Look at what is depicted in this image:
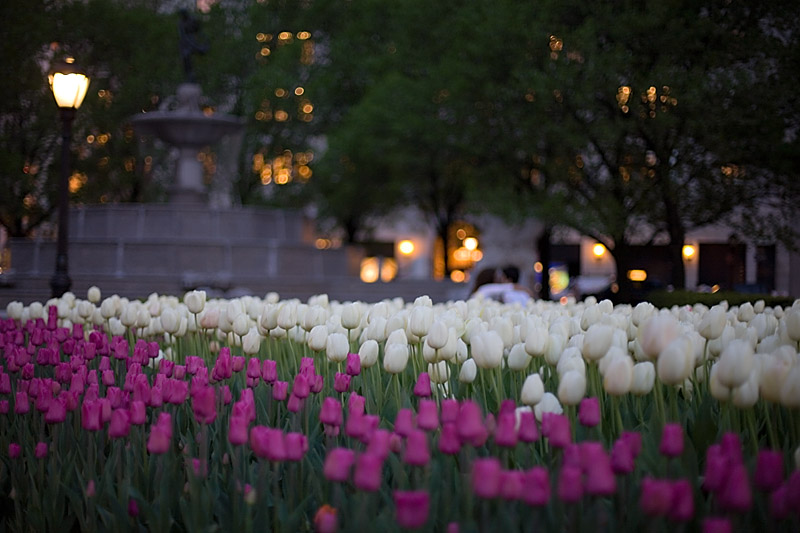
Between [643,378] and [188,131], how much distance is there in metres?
27.7

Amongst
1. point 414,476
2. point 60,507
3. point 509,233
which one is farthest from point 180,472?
point 509,233

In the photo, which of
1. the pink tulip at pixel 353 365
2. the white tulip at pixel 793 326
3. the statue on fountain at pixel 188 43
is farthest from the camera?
the statue on fountain at pixel 188 43

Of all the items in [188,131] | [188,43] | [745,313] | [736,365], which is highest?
[188,43]

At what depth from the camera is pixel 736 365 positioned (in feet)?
11.6

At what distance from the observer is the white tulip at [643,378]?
3.81 metres

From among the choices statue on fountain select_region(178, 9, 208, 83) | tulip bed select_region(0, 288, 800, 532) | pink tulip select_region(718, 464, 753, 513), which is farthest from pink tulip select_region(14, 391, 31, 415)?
statue on fountain select_region(178, 9, 208, 83)

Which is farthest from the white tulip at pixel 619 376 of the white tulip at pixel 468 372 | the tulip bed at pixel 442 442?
the white tulip at pixel 468 372

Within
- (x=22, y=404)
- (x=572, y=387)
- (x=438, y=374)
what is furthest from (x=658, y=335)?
(x=22, y=404)

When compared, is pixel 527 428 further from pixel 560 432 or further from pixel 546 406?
pixel 546 406

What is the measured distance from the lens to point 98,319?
27.5 ft

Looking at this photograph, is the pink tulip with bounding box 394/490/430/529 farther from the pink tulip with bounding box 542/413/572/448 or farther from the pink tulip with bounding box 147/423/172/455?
the pink tulip with bounding box 147/423/172/455

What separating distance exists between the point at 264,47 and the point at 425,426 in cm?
4521

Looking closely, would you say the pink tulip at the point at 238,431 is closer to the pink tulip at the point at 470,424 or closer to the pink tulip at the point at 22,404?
the pink tulip at the point at 470,424

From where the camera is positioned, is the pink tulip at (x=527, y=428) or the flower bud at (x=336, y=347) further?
the flower bud at (x=336, y=347)
